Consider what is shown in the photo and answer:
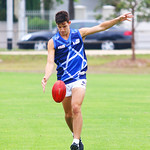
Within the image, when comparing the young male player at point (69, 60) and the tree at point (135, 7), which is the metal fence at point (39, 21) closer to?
the tree at point (135, 7)

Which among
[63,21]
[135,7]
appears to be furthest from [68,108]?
[135,7]

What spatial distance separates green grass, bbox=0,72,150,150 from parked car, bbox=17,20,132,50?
13.3 meters

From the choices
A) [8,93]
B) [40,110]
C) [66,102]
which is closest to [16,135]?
[66,102]

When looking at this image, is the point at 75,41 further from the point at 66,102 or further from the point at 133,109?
the point at 133,109

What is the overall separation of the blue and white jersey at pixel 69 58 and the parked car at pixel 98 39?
23.5 metres

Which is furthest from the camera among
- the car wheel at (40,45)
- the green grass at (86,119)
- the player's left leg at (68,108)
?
the car wheel at (40,45)

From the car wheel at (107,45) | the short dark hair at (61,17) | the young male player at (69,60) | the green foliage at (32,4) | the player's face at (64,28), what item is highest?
the green foliage at (32,4)

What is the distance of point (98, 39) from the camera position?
31.9 m

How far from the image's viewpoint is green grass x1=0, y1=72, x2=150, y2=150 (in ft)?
28.2

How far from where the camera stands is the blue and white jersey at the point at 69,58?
806cm

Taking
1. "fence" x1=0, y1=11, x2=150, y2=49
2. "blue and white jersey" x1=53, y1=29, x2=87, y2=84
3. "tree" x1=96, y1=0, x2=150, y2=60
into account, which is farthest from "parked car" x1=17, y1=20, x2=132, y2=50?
"blue and white jersey" x1=53, y1=29, x2=87, y2=84

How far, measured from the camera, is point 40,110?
12516mm

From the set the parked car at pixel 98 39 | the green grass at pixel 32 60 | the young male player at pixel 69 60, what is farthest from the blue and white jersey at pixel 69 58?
the parked car at pixel 98 39

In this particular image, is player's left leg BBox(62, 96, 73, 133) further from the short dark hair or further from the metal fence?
the metal fence
